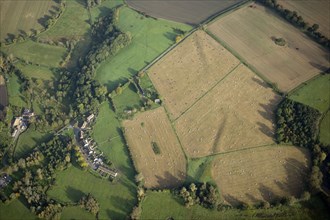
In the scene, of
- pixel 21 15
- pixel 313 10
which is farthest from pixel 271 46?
pixel 21 15

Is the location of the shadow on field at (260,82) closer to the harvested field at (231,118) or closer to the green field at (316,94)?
the harvested field at (231,118)

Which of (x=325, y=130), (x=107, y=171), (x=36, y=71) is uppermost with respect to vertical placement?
(x=36, y=71)

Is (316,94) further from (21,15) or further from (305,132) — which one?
(21,15)

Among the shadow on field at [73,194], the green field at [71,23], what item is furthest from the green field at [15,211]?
the green field at [71,23]

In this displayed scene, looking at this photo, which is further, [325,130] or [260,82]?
[260,82]

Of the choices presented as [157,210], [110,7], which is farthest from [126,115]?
[110,7]

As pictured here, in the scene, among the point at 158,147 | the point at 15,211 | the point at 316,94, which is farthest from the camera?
the point at 316,94

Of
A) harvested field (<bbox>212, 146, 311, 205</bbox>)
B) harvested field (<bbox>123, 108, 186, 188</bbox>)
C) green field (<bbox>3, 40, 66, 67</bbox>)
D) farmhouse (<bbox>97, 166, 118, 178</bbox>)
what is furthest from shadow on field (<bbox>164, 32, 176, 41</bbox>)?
farmhouse (<bbox>97, 166, 118, 178</bbox>)
